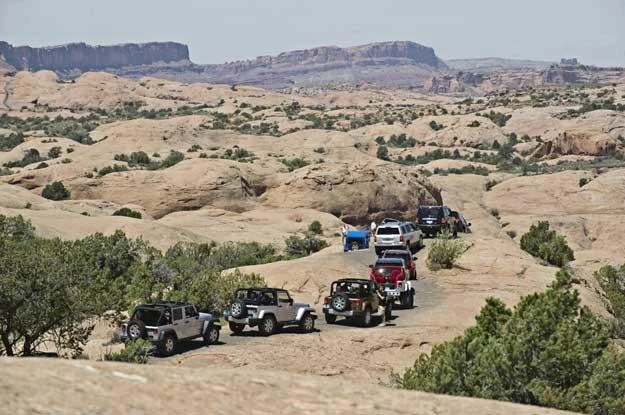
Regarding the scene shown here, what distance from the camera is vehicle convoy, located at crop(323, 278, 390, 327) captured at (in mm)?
21891

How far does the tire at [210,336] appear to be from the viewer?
19.0 meters

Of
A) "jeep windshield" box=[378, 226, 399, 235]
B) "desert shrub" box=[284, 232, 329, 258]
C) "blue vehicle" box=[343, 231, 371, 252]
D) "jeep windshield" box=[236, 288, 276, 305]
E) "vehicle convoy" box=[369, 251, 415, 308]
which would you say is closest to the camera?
"jeep windshield" box=[236, 288, 276, 305]

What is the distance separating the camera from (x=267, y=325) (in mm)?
20234

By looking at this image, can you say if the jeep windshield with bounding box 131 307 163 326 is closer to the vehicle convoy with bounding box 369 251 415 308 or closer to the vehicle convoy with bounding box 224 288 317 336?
the vehicle convoy with bounding box 224 288 317 336

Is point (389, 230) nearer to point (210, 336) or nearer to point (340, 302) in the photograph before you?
point (340, 302)

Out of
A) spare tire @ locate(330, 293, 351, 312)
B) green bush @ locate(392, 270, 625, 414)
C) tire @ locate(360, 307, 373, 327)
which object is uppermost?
green bush @ locate(392, 270, 625, 414)

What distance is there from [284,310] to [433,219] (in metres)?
20.2

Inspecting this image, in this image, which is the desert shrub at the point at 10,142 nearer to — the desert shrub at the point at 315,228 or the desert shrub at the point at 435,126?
the desert shrub at the point at 315,228

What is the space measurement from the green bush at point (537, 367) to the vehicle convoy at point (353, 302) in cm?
724

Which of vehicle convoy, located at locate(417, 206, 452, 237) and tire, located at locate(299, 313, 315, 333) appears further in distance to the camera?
vehicle convoy, located at locate(417, 206, 452, 237)

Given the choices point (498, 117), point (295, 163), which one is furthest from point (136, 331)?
point (498, 117)

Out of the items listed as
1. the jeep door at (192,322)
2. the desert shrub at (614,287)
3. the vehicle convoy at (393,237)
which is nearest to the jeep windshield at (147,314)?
the jeep door at (192,322)

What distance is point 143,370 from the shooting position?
30.1 ft

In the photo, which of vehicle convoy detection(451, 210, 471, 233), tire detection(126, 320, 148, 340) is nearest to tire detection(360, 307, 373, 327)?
tire detection(126, 320, 148, 340)
